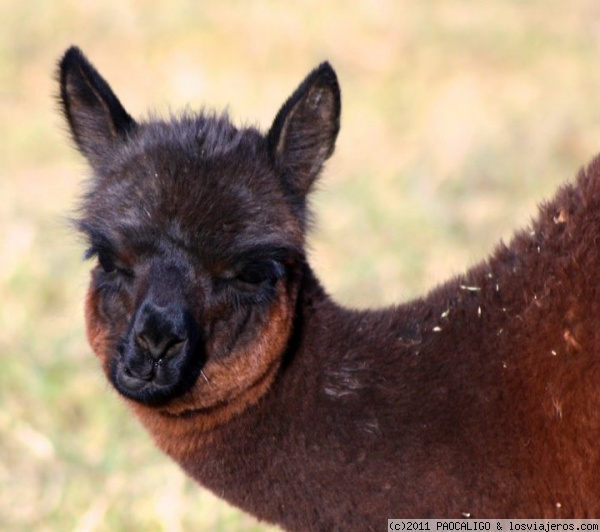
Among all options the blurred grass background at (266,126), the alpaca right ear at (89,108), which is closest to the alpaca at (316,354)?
the alpaca right ear at (89,108)

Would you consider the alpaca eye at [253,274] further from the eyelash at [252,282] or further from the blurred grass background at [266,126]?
the blurred grass background at [266,126]

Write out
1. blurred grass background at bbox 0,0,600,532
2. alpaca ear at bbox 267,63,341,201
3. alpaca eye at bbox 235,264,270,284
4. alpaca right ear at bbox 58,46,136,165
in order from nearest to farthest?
alpaca eye at bbox 235,264,270,284, alpaca ear at bbox 267,63,341,201, alpaca right ear at bbox 58,46,136,165, blurred grass background at bbox 0,0,600,532

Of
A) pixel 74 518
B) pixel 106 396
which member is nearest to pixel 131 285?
pixel 74 518

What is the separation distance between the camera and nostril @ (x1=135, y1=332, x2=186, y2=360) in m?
3.86

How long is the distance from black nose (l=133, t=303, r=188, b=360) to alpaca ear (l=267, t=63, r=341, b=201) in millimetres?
758

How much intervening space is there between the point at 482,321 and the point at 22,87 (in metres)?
10.6

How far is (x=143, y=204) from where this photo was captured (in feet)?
13.3

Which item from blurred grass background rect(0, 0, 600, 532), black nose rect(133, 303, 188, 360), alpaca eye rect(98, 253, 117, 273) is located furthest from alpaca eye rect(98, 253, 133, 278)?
blurred grass background rect(0, 0, 600, 532)

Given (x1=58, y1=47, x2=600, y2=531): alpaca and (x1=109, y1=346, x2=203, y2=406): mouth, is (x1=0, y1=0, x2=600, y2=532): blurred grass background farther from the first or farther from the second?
(x1=109, y1=346, x2=203, y2=406): mouth

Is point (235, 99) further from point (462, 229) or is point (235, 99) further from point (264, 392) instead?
point (264, 392)

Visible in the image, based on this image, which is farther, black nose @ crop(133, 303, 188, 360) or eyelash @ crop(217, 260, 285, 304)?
eyelash @ crop(217, 260, 285, 304)

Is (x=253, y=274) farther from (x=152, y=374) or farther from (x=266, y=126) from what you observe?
(x=266, y=126)

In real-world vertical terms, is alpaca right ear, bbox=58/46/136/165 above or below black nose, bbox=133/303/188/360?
above

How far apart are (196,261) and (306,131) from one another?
0.73 m
